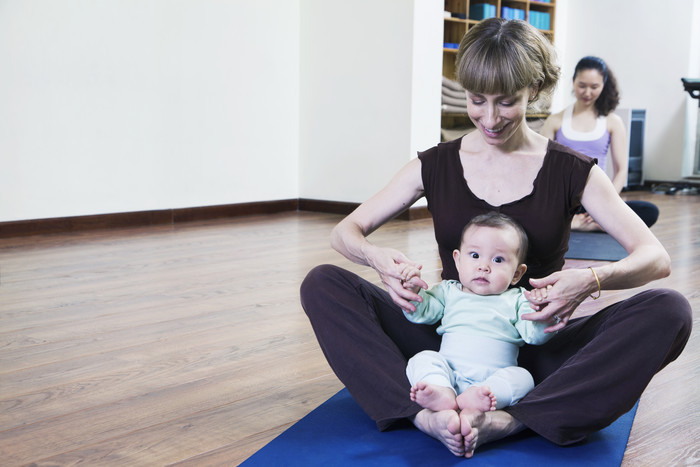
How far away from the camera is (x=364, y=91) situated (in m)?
4.94

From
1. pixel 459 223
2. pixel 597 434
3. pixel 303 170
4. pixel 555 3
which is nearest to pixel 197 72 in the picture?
pixel 303 170

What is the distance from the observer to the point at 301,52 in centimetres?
521

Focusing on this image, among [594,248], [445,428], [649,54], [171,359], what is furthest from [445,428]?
[649,54]

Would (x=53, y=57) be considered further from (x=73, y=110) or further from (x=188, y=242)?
(x=188, y=242)

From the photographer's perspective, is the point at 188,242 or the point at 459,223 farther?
the point at 188,242

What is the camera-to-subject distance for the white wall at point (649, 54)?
279 inches

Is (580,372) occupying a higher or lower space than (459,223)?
lower

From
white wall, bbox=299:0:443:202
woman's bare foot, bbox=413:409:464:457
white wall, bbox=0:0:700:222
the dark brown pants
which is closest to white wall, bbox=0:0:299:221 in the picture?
white wall, bbox=0:0:700:222

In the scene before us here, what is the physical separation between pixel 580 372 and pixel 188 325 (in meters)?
1.27

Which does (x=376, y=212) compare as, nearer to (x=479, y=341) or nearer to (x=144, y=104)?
(x=479, y=341)

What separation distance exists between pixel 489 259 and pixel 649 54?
6585 millimetres

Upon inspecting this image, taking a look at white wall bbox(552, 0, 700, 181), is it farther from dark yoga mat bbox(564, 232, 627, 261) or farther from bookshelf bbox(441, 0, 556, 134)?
dark yoga mat bbox(564, 232, 627, 261)

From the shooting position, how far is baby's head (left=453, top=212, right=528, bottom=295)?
145cm

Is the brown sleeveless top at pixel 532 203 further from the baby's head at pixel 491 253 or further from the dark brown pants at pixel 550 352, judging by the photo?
the dark brown pants at pixel 550 352
